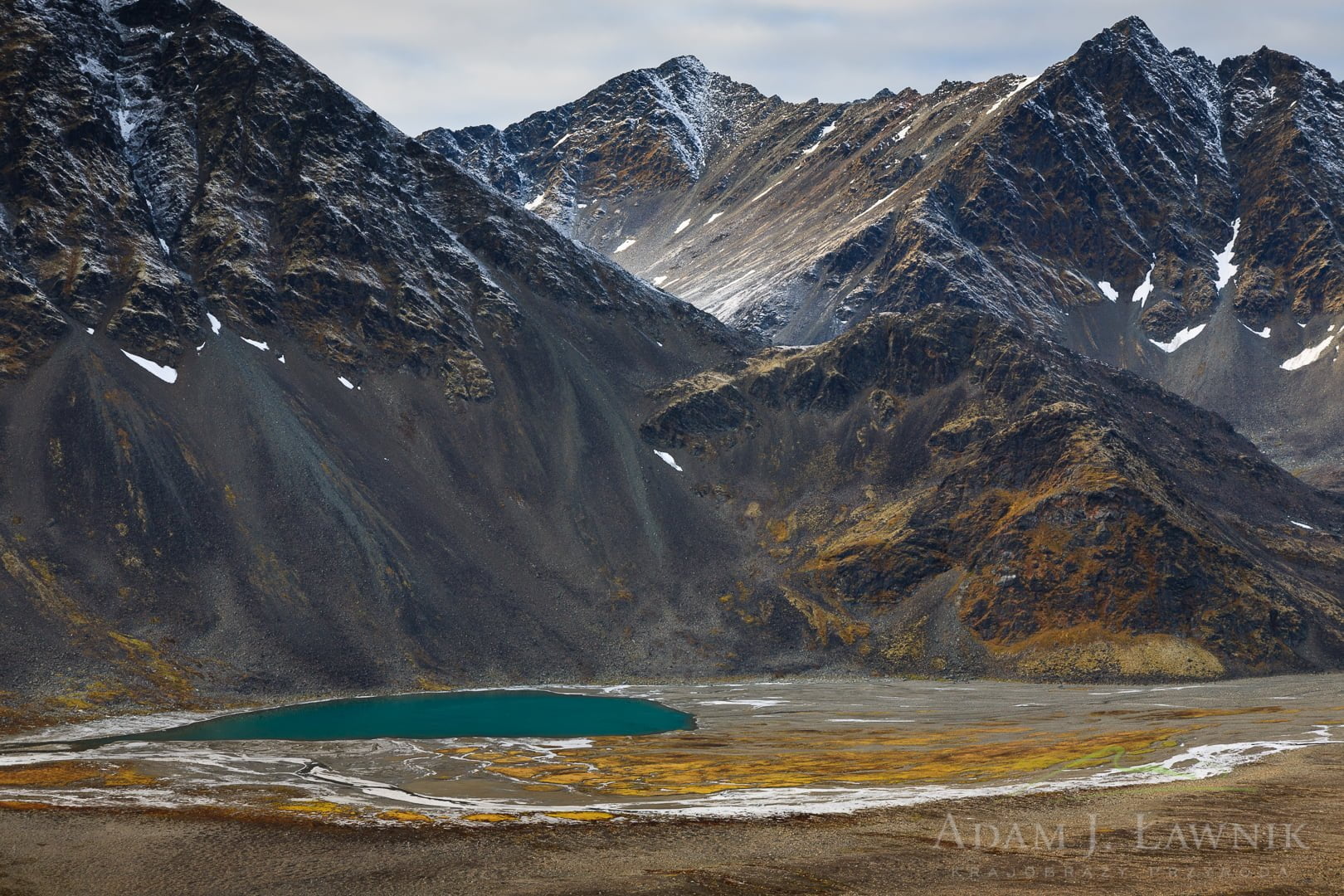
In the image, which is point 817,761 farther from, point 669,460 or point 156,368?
point 156,368

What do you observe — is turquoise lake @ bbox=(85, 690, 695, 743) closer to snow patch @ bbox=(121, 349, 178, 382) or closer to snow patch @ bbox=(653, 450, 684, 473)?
snow patch @ bbox=(121, 349, 178, 382)

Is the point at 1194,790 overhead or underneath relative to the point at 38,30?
underneath

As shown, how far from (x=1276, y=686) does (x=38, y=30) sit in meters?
224

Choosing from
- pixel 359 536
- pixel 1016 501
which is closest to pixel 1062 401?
pixel 1016 501

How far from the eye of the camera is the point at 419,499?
158 metres

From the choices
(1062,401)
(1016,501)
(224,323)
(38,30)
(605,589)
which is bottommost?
(605,589)

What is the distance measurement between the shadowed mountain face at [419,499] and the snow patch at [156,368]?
1.89 meters

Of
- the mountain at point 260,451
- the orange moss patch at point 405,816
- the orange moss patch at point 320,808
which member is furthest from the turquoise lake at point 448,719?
the orange moss patch at point 405,816

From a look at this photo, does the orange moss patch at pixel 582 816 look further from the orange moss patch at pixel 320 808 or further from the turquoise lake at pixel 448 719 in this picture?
the turquoise lake at pixel 448 719

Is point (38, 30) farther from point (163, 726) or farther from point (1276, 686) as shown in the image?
point (1276, 686)

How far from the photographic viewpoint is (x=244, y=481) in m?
143

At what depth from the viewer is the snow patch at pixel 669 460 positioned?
18888 centimetres

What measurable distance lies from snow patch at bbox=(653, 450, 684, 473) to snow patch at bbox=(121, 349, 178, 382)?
82.3 m

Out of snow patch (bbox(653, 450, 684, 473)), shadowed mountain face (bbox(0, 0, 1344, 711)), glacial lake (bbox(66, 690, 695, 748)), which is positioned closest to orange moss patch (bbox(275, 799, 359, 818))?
glacial lake (bbox(66, 690, 695, 748))
